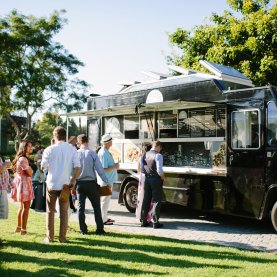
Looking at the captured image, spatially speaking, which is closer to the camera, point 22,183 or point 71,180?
point 71,180

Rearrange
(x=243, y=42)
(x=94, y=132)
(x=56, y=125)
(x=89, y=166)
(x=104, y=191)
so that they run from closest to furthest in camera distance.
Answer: (x=89, y=166) < (x=104, y=191) < (x=94, y=132) < (x=243, y=42) < (x=56, y=125)

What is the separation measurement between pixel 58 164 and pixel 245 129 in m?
3.83

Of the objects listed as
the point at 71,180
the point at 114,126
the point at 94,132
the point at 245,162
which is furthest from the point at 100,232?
the point at 94,132

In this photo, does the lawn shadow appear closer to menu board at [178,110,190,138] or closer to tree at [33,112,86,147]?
menu board at [178,110,190,138]

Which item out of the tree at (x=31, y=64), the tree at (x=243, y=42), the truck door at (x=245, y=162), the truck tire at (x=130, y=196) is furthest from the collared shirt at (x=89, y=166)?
the tree at (x=31, y=64)

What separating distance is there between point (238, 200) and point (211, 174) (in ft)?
2.67

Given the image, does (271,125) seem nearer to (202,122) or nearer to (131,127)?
(202,122)

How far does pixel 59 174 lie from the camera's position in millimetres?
7121

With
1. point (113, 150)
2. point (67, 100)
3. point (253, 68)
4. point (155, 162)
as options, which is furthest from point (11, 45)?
point (155, 162)

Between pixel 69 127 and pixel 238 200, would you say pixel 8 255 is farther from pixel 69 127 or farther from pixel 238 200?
pixel 69 127

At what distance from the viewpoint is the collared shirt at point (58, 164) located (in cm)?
712

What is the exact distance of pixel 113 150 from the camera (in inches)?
467

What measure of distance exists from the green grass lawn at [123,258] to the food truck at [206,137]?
1.86m

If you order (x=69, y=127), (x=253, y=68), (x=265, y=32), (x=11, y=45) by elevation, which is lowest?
(x=69, y=127)
